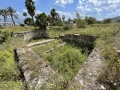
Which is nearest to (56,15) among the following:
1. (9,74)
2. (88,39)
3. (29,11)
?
(29,11)

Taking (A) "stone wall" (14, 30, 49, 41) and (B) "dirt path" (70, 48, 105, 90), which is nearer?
(B) "dirt path" (70, 48, 105, 90)

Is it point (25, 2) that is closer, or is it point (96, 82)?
point (96, 82)

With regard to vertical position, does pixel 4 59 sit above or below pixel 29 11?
below

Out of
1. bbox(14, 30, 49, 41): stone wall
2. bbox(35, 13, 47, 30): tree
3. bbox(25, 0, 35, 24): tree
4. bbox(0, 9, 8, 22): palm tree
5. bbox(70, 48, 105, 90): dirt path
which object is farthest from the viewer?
bbox(0, 9, 8, 22): palm tree

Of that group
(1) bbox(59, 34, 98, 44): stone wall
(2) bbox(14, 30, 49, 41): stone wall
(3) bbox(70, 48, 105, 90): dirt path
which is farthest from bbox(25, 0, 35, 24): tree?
(3) bbox(70, 48, 105, 90): dirt path

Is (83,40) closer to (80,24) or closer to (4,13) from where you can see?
(80,24)

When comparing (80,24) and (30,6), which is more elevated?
(30,6)

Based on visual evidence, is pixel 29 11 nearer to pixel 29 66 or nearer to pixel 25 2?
pixel 25 2

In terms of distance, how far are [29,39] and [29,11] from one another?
15.4 m

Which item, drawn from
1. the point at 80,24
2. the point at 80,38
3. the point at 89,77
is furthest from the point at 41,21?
the point at 89,77

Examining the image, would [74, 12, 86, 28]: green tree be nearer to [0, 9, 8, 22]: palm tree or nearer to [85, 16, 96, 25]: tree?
[85, 16, 96, 25]: tree

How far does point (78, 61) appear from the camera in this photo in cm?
668

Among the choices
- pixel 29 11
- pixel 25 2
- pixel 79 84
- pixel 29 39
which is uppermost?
pixel 25 2

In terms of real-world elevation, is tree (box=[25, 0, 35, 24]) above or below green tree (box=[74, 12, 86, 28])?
above
